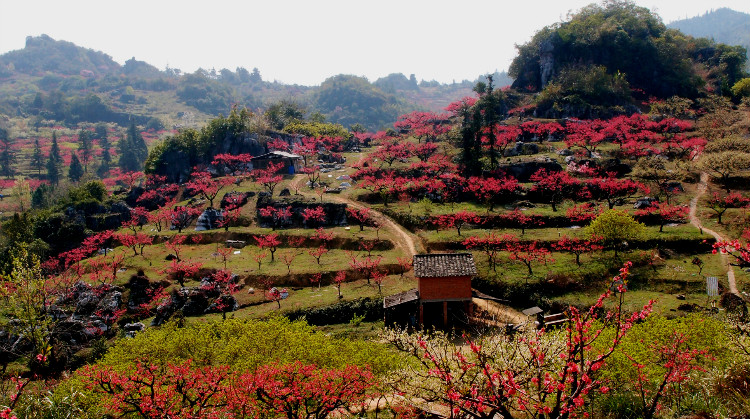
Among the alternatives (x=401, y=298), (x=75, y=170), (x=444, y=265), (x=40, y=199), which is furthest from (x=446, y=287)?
(x=75, y=170)

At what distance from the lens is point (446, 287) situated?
114 feet

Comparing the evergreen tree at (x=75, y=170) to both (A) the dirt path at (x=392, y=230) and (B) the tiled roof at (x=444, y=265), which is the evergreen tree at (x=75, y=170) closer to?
(A) the dirt path at (x=392, y=230)

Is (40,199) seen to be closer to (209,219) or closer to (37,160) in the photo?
(37,160)

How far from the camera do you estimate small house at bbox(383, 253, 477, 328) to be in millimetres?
34344

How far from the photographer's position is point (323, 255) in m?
48.6

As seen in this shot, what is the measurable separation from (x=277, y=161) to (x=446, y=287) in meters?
51.7

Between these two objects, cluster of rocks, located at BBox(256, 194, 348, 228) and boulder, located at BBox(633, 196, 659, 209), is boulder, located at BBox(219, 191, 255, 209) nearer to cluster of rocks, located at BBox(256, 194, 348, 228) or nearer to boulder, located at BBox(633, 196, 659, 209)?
cluster of rocks, located at BBox(256, 194, 348, 228)

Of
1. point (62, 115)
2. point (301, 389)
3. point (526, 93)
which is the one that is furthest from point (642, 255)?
point (62, 115)

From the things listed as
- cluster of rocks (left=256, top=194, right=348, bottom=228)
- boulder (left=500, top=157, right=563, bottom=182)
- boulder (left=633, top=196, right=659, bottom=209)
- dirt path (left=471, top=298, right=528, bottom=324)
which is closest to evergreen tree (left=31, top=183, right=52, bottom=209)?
cluster of rocks (left=256, top=194, right=348, bottom=228)

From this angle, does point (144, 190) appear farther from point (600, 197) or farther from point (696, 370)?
point (696, 370)

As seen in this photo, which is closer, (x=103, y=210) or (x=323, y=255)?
→ (x=323, y=255)

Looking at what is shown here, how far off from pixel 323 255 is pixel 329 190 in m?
19.2

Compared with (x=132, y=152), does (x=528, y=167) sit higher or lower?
lower

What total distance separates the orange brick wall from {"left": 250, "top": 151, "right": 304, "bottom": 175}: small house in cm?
4892
